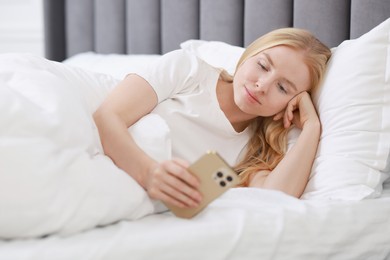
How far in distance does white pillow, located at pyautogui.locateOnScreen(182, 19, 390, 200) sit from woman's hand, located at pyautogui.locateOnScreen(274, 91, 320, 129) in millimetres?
25

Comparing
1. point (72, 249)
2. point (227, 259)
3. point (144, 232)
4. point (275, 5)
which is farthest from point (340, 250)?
point (275, 5)

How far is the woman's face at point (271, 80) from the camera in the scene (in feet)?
4.11

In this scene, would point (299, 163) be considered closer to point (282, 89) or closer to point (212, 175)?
point (282, 89)

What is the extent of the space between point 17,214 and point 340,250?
21.5 inches

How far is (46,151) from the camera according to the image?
831 millimetres

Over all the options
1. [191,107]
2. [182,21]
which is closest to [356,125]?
[191,107]

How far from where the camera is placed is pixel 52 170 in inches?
32.1

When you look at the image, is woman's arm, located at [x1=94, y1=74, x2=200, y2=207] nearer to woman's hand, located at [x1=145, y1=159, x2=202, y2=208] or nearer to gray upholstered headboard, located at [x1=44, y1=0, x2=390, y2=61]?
woman's hand, located at [x1=145, y1=159, x2=202, y2=208]

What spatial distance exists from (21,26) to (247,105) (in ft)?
6.71

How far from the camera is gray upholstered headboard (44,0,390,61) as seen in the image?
61.6 inches

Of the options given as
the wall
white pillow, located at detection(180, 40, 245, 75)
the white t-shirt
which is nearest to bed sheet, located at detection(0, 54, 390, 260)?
the white t-shirt

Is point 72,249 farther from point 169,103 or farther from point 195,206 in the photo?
point 169,103

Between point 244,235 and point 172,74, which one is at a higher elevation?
point 172,74

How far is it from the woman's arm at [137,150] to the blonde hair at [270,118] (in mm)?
275
